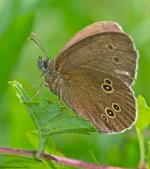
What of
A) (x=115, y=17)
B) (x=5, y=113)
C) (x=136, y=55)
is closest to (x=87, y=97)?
(x=136, y=55)

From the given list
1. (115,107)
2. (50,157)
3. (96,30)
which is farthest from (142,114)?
(50,157)

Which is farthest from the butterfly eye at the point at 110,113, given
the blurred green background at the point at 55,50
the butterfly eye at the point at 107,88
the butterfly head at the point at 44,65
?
the butterfly head at the point at 44,65

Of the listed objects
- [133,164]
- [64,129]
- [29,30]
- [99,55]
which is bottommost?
[133,164]

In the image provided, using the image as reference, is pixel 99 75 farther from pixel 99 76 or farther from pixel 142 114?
pixel 142 114

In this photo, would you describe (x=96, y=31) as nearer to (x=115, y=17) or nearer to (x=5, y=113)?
(x=5, y=113)

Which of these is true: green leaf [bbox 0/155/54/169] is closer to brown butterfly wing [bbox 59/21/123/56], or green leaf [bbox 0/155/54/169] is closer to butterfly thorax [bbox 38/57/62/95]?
butterfly thorax [bbox 38/57/62/95]

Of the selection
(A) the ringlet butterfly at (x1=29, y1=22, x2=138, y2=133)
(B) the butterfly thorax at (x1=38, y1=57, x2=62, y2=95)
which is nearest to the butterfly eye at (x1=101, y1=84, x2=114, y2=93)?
(A) the ringlet butterfly at (x1=29, y1=22, x2=138, y2=133)
